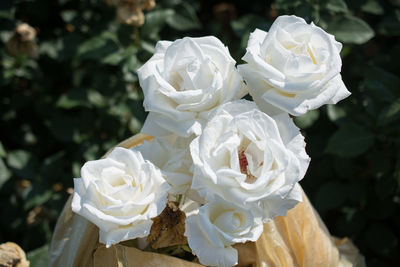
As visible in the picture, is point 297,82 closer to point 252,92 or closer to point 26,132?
point 252,92

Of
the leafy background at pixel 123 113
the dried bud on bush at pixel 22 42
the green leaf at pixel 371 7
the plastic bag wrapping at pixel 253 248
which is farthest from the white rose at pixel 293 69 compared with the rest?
the dried bud on bush at pixel 22 42

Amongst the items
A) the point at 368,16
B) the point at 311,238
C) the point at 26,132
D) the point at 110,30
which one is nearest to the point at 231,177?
the point at 311,238

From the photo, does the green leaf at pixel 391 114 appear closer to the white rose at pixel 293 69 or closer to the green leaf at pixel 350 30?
the green leaf at pixel 350 30

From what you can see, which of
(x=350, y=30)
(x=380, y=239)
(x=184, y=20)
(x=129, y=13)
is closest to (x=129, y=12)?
(x=129, y=13)

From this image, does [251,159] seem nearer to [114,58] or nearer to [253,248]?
[253,248]

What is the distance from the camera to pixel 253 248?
0.97 meters

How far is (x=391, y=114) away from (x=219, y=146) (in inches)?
31.5

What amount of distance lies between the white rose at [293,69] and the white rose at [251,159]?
0.04 metres

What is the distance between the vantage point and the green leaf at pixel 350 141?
4.72 feet

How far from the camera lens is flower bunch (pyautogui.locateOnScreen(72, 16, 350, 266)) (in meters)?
0.70

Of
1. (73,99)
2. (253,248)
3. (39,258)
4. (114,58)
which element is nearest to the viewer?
(253,248)

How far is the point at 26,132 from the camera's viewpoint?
194 centimetres

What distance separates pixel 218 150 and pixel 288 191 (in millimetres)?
119

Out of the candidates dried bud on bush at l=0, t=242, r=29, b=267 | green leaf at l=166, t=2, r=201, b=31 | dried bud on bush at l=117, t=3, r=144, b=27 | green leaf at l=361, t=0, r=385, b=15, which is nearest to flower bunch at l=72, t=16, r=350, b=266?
dried bud on bush at l=0, t=242, r=29, b=267
